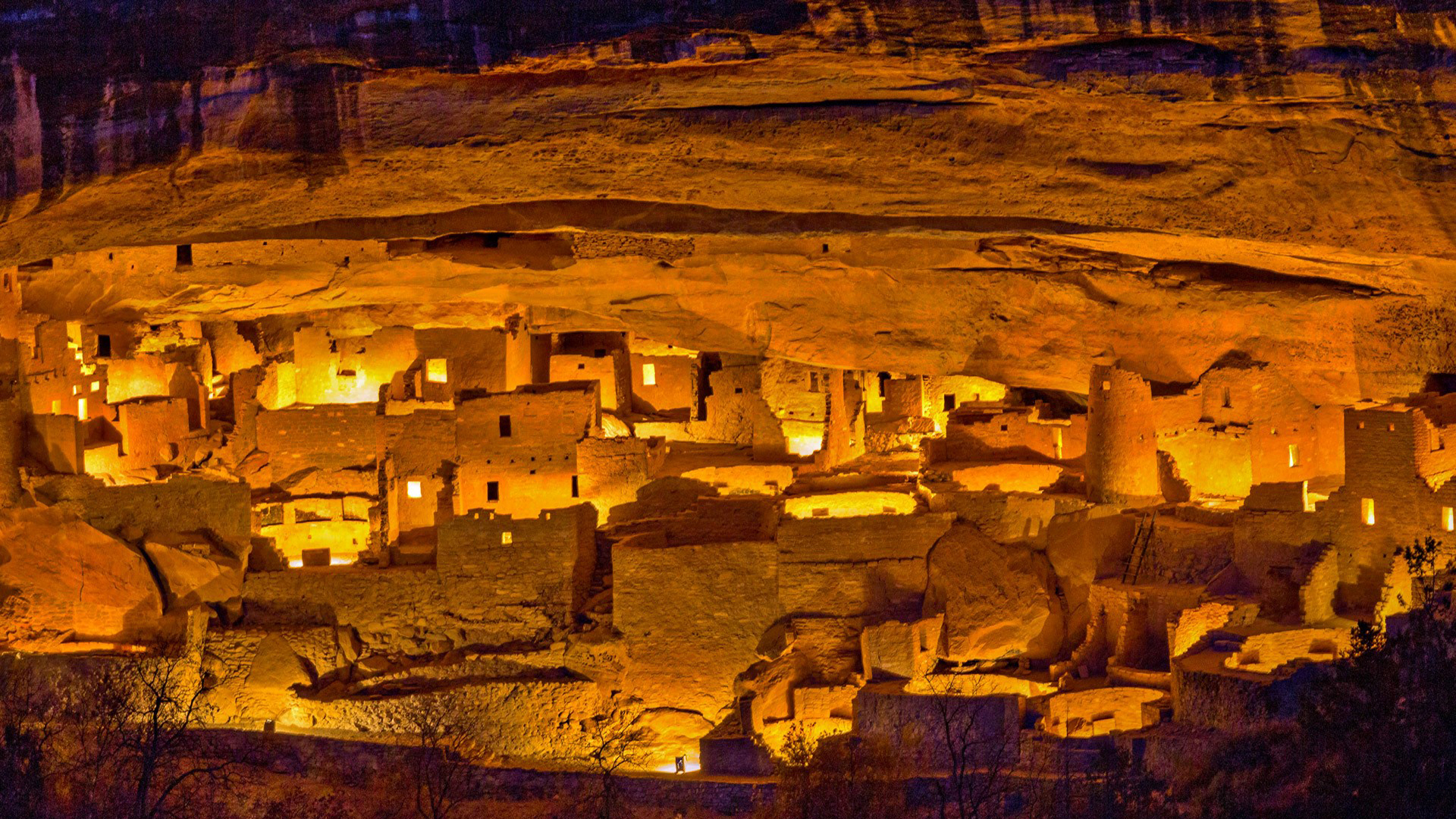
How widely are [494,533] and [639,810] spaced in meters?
5.32

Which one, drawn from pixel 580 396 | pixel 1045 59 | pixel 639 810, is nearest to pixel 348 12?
pixel 1045 59

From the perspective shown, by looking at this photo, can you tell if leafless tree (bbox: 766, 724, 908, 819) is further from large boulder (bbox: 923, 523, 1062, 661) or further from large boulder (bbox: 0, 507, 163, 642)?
large boulder (bbox: 0, 507, 163, 642)

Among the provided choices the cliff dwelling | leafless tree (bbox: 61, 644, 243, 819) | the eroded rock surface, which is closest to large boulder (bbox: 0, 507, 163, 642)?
the cliff dwelling

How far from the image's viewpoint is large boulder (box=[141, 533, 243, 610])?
74.8 ft

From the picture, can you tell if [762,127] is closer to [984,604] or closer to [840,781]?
[840,781]

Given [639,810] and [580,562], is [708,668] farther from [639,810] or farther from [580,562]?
[639,810]

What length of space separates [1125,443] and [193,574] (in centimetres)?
1327

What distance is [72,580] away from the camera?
73.9ft

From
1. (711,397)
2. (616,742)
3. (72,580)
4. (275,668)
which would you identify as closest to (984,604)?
(616,742)

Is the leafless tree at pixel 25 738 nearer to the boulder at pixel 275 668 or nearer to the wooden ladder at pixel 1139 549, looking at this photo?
the boulder at pixel 275 668

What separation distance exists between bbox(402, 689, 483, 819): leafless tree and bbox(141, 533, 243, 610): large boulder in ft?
11.3

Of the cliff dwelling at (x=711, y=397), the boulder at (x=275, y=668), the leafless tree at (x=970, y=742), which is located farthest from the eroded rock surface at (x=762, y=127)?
the boulder at (x=275, y=668)

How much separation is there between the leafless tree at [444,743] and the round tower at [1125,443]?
9.35 meters

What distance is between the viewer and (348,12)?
1372 centimetres
